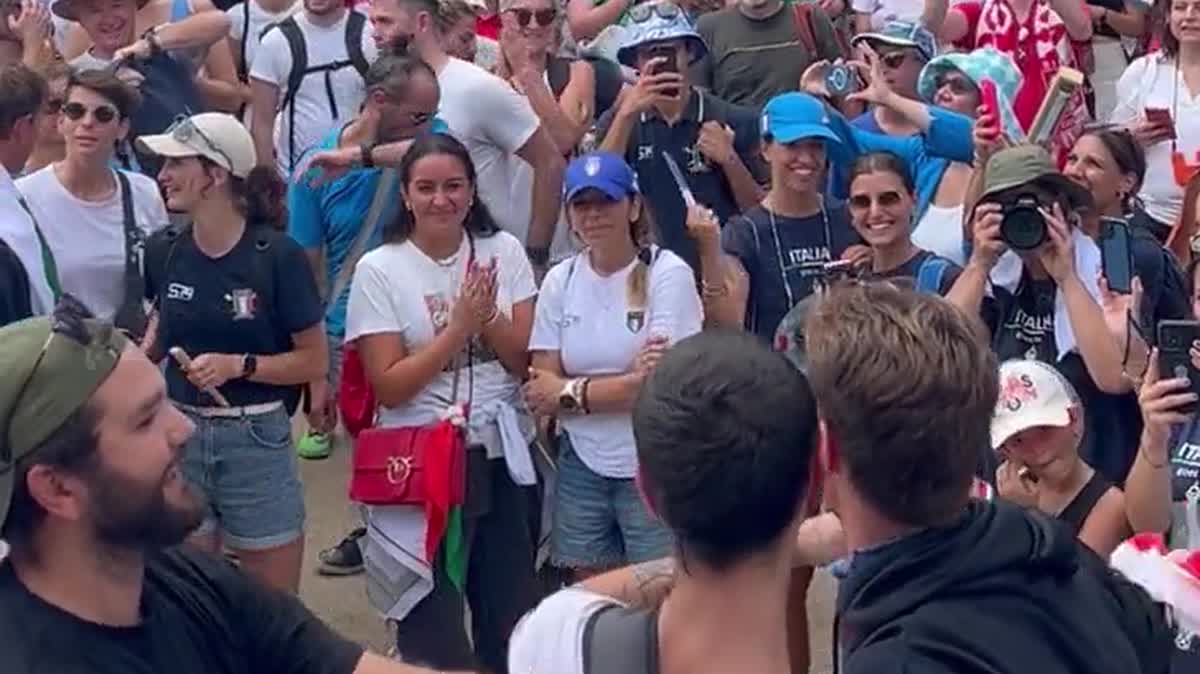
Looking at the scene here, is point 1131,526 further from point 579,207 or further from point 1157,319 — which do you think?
point 579,207

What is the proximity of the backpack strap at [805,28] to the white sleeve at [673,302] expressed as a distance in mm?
2682

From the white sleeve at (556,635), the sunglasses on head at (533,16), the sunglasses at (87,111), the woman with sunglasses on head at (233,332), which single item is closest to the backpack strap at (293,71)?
the sunglasses on head at (533,16)

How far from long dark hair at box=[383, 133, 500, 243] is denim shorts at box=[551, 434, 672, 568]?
2.02 ft

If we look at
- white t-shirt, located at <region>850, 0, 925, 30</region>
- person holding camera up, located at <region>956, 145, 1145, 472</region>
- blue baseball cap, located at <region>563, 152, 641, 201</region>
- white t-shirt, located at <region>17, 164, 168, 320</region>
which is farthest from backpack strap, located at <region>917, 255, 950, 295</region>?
white t-shirt, located at <region>850, 0, 925, 30</region>

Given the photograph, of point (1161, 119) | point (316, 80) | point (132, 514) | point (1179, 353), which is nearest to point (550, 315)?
point (1179, 353)

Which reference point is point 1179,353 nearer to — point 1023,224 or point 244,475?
point 1023,224

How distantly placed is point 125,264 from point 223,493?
70 centimetres

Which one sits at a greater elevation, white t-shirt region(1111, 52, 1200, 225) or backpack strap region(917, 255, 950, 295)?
backpack strap region(917, 255, 950, 295)

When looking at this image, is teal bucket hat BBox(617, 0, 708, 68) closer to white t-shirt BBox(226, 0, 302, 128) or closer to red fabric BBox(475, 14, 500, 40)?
red fabric BBox(475, 14, 500, 40)

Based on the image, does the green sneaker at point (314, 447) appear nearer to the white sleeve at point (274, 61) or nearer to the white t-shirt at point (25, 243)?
the white sleeve at point (274, 61)

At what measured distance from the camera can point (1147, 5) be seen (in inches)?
356

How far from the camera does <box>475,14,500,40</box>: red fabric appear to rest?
7.52 m

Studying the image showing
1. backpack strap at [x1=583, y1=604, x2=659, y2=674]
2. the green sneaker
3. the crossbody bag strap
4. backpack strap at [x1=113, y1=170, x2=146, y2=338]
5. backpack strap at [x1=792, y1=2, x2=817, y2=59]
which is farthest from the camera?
backpack strap at [x1=792, y1=2, x2=817, y2=59]

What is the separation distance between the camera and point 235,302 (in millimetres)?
4832
